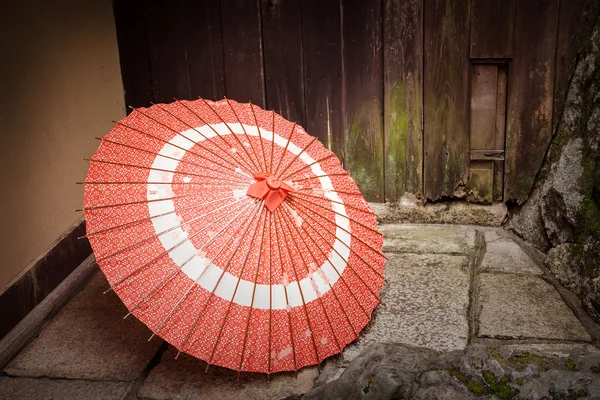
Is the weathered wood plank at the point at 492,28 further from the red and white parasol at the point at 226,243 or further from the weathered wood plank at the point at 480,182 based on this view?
the red and white parasol at the point at 226,243

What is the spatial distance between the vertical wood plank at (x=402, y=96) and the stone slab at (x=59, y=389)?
194 cm

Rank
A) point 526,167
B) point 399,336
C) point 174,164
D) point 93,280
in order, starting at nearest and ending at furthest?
point 174,164, point 399,336, point 93,280, point 526,167

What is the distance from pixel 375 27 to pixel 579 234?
58.2 inches

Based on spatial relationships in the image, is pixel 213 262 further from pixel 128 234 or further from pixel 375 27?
pixel 375 27

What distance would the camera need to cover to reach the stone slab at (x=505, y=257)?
310 centimetres

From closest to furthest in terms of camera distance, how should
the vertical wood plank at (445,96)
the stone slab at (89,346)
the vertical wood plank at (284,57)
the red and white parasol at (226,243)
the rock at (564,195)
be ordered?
the red and white parasol at (226,243) < the stone slab at (89,346) < the rock at (564,195) < the vertical wood plank at (445,96) < the vertical wood plank at (284,57)

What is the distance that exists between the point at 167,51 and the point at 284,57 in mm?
680

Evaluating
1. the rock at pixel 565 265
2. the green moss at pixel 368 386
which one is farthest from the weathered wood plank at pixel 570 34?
the green moss at pixel 368 386

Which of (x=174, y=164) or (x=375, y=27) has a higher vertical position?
(x=375, y=27)

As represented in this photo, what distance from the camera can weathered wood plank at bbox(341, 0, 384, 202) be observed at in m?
3.34

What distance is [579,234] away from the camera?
9.62 ft

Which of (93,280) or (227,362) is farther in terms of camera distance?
(93,280)

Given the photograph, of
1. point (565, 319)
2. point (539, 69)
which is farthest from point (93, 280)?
point (539, 69)

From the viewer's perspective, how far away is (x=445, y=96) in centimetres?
339
